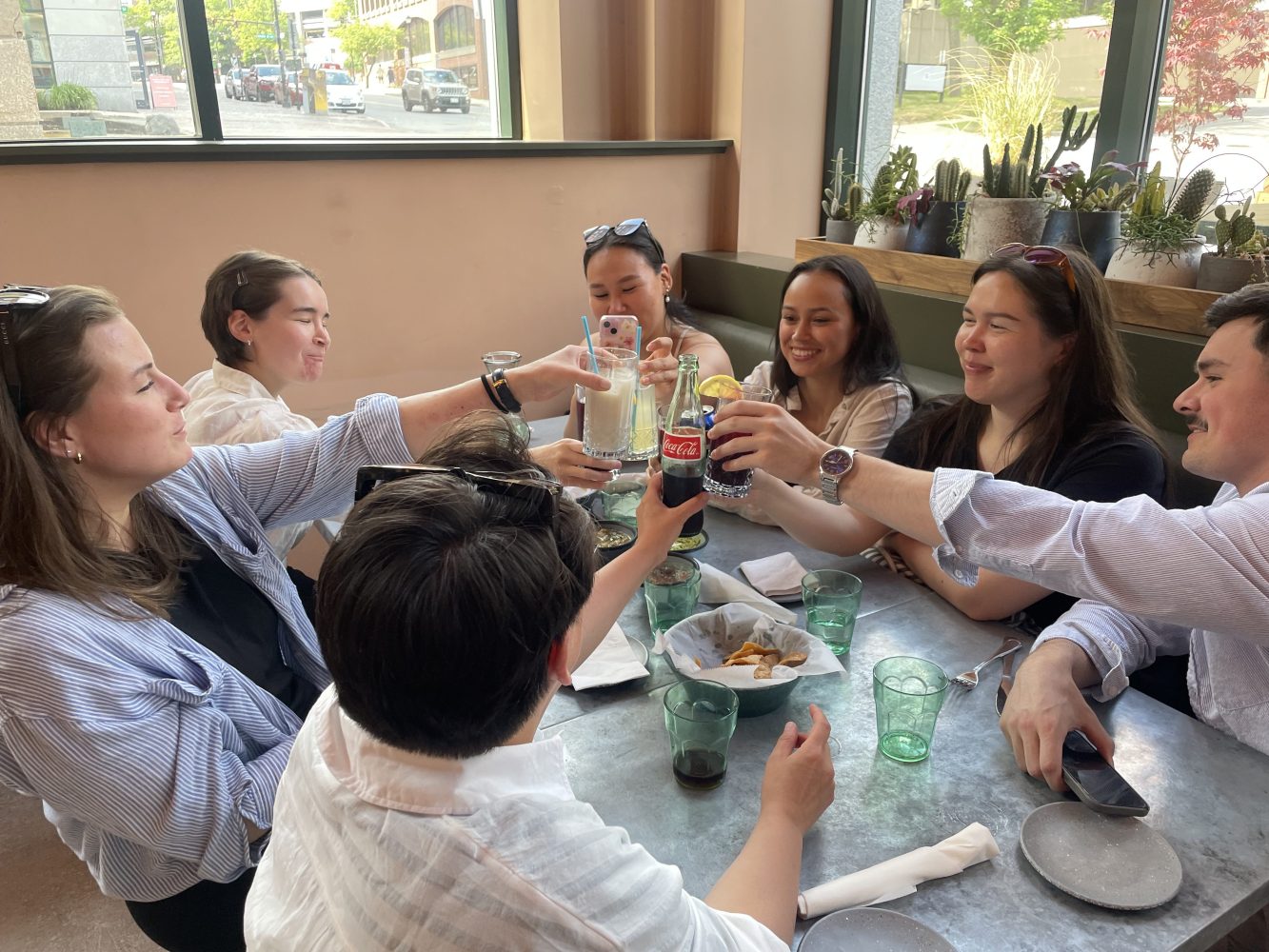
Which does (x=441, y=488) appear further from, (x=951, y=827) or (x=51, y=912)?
(x=51, y=912)

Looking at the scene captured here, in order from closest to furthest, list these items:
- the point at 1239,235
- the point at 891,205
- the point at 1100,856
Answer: the point at 1100,856, the point at 1239,235, the point at 891,205

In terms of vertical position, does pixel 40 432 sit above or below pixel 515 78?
below

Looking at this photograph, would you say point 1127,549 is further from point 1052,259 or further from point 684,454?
point 1052,259

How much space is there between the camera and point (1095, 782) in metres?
1.09

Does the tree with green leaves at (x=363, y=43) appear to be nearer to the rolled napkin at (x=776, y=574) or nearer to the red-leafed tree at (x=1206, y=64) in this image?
the red-leafed tree at (x=1206, y=64)

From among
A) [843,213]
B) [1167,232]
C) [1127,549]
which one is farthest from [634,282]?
[1127,549]

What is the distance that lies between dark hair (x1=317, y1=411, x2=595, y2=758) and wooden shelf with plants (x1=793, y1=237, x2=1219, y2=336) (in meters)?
2.21

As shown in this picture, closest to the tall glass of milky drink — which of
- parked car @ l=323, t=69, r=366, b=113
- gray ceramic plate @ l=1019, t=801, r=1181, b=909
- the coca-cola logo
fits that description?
the coca-cola logo

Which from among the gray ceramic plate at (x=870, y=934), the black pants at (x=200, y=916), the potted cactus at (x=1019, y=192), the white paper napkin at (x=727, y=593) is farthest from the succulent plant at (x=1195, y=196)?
the black pants at (x=200, y=916)

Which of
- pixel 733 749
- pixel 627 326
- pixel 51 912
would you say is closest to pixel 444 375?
pixel 627 326

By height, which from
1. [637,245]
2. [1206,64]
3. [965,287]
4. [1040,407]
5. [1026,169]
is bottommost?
[1040,407]

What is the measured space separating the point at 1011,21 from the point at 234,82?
3.17 metres

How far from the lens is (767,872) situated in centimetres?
92

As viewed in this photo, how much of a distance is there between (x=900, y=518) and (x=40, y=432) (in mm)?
1343
